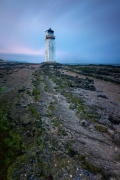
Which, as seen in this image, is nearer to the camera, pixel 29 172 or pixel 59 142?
pixel 29 172

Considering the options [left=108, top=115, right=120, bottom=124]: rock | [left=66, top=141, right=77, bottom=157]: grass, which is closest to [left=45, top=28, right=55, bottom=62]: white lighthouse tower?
[left=108, top=115, right=120, bottom=124]: rock

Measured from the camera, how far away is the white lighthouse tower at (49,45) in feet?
174

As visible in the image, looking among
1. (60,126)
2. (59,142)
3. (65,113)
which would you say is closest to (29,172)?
(59,142)

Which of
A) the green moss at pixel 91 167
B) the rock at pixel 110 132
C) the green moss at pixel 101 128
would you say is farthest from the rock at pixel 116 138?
the green moss at pixel 91 167

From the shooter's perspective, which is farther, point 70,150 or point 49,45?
point 49,45

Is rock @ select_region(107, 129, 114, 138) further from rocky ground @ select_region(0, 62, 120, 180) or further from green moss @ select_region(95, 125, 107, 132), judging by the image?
green moss @ select_region(95, 125, 107, 132)

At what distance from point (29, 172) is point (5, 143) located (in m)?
2.40

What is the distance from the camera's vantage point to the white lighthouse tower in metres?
53.0

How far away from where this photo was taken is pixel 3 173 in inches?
190

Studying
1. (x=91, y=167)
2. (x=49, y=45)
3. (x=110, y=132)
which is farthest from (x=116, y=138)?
(x=49, y=45)

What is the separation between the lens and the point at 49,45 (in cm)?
5303

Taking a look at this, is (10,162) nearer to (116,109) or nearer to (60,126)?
(60,126)

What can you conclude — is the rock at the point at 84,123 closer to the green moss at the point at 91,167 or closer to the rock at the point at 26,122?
the green moss at the point at 91,167

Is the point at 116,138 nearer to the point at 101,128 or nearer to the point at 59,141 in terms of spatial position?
the point at 101,128
